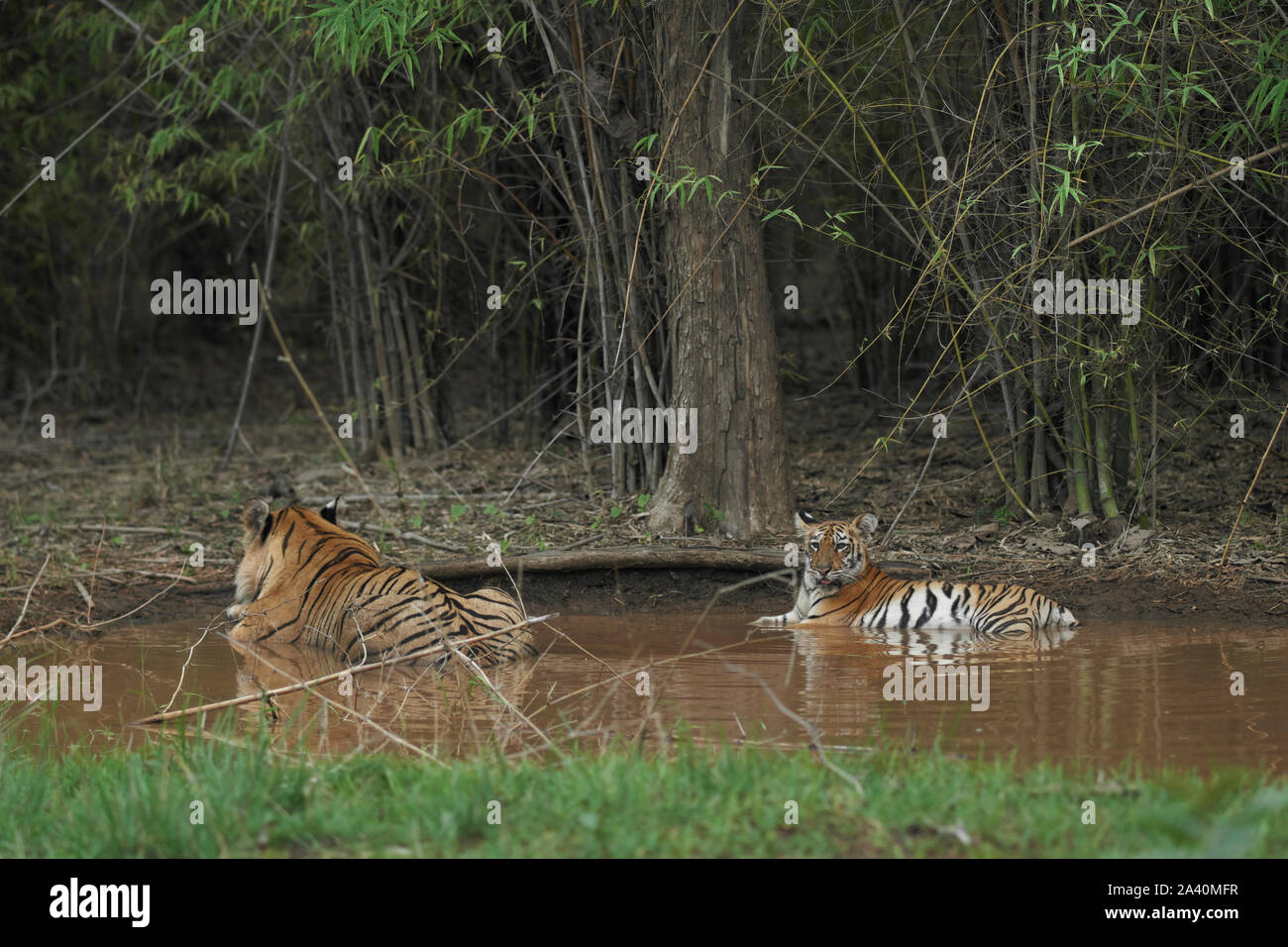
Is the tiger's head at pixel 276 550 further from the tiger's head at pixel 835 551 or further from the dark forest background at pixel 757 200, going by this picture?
the tiger's head at pixel 835 551

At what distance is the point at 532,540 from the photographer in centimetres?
792

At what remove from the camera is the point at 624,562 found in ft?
23.8

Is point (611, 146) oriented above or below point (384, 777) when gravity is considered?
above

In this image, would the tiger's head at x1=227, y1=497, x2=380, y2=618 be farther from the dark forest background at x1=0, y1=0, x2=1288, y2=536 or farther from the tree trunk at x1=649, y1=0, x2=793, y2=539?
the tree trunk at x1=649, y1=0, x2=793, y2=539

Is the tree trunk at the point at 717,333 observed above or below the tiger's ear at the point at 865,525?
above

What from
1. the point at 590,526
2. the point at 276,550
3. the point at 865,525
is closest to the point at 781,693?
the point at 865,525

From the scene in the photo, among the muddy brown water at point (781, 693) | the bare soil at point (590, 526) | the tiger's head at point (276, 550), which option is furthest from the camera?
the bare soil at point (590, 526)

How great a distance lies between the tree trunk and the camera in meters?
7.61

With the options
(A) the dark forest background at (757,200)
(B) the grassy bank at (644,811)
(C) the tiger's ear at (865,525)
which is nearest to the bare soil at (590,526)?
(A) the dark forest background at (757,200)

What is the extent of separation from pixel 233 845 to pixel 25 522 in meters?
6.51

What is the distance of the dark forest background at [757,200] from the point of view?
21.6 feet

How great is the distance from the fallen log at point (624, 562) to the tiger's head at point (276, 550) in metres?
0.53
